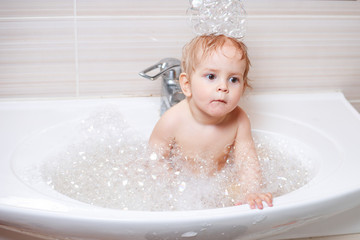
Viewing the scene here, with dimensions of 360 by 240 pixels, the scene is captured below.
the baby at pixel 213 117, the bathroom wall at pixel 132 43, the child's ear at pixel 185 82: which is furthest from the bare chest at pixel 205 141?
the bathroom wall at pixel 132 43

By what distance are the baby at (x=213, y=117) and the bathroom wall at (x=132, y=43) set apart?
0.18 metres

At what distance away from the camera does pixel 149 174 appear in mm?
1153

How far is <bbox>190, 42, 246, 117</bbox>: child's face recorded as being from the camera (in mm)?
1031

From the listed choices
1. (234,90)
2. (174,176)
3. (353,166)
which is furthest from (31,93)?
(353,166)

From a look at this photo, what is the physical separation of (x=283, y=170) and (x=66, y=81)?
618 mm

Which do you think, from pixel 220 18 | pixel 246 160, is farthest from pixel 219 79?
pixel 246 160

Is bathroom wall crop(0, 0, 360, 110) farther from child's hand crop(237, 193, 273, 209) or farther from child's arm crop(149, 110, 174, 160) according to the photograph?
child's hand crop(237, 193, 273, 209)

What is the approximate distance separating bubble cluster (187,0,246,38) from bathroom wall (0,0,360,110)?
16 centimetres

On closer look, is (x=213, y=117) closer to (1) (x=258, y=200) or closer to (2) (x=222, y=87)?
(2) (x=222, y=87)

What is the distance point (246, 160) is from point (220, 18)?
1.17ft

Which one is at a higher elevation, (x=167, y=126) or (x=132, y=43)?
(x=132, y=43)

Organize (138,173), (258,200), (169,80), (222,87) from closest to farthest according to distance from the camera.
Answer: (258,200) → (222,87) → (138,173) → (169,80)

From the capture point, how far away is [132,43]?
126 centimetres

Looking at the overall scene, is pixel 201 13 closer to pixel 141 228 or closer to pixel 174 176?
pixel 174 176
